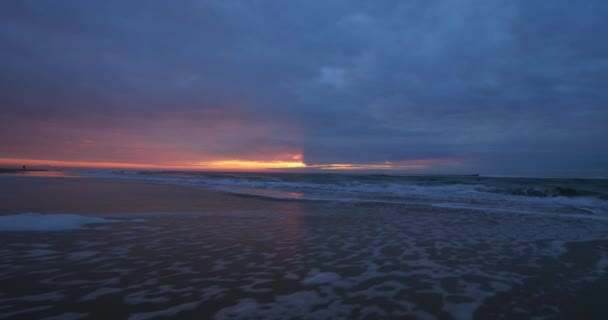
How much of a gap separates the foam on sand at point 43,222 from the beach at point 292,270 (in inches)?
1.6

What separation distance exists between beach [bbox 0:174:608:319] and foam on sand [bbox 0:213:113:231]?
0.04 m

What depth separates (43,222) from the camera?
8055 millimetres

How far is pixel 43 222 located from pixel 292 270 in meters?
7.01

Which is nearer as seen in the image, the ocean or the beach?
the beach

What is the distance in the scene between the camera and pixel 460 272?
5.28 meters

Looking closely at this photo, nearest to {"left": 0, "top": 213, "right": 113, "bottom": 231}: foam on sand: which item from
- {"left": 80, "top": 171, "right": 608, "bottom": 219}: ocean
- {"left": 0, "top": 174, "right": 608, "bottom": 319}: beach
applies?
{"left": 0, "top": 174, "right": 608, "bottom": 319}: beach

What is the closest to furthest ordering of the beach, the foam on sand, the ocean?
the beach → the foam on sand → the ocean

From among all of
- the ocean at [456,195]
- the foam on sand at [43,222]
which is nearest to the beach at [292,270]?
the foam on sand at [43,222]

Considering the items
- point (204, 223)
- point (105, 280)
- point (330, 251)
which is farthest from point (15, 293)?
point (204, 223)

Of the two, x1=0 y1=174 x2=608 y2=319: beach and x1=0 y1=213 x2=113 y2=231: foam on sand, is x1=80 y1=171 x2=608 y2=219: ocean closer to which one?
x1=0 y1=174 x2=608 y2=319: beach

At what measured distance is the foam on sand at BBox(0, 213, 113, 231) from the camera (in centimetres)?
759

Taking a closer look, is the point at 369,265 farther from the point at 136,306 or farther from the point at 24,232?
the point at 24,232

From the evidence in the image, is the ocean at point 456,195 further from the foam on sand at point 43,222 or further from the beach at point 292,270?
the foam on sand at point 43,222

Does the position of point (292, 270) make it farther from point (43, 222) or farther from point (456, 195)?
point (456, 195)
